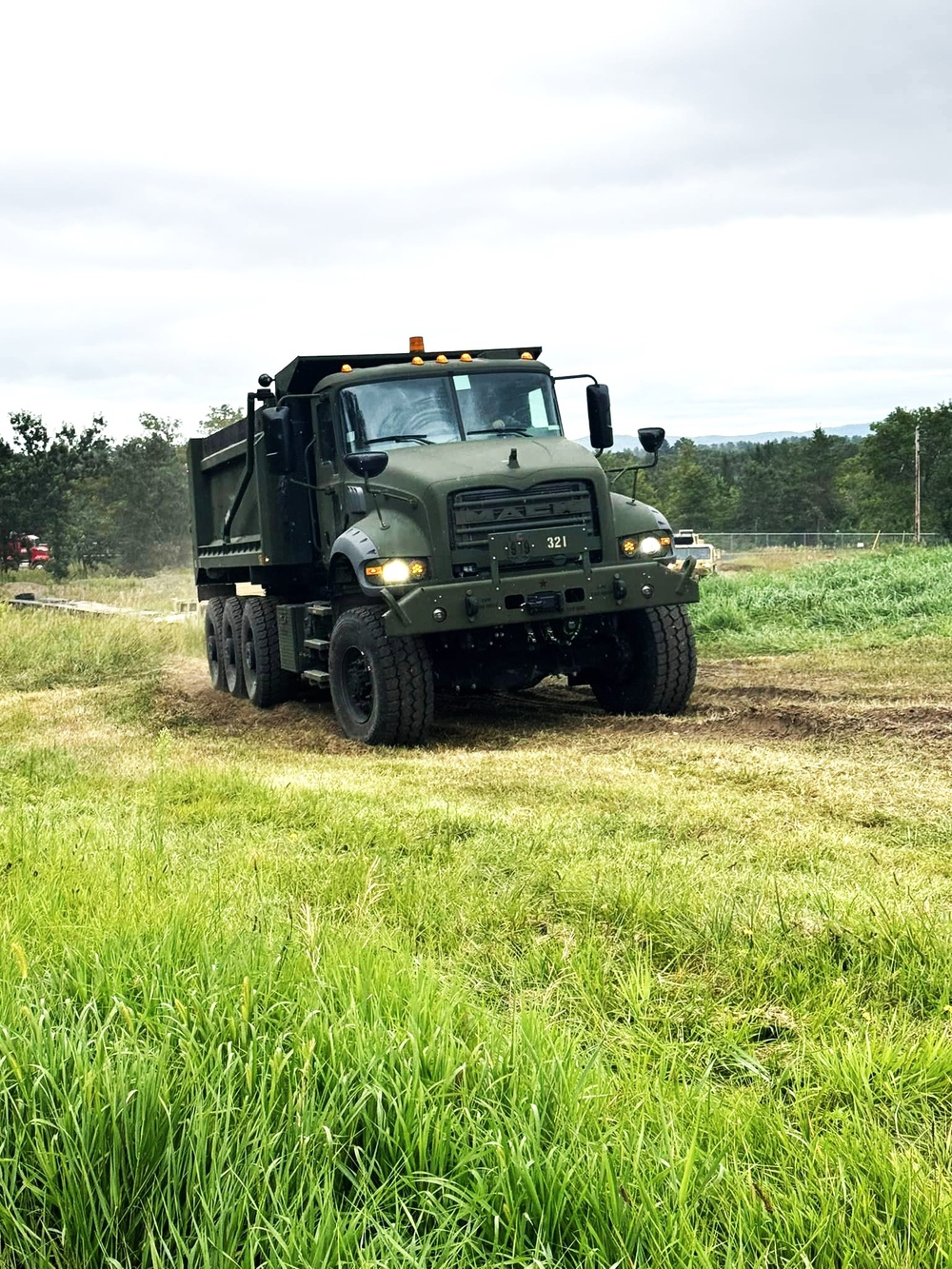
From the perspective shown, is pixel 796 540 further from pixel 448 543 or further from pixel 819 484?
pixel 448 543

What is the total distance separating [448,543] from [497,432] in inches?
58.5

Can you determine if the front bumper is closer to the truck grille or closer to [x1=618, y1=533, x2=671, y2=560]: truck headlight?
[x1=618, y1=533, x2=671, y2=560]: truck headlight

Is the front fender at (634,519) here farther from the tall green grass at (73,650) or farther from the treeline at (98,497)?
the treeline at (98,497)

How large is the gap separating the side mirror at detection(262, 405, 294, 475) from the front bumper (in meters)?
1.94

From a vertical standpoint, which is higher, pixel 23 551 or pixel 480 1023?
pixel 23 551

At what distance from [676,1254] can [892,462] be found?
88691mm

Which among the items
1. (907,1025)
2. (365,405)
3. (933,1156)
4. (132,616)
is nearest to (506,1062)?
(933,1156)

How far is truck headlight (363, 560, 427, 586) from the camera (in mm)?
9719

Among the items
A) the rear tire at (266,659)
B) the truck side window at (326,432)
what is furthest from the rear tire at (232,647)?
the truck side window at (326,432)

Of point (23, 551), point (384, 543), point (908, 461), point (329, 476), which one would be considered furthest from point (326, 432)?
point (908, 461)

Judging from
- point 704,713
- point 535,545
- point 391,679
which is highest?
point 535,545

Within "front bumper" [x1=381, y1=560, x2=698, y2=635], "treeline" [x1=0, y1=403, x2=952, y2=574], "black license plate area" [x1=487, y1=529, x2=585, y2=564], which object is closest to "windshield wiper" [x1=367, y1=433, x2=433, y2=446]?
"black license plate area" [x1=487, y1=529, x2=585, y2=564]

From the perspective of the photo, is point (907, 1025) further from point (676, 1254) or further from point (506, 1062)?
point (676, 1254)

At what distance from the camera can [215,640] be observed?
14898 mm
